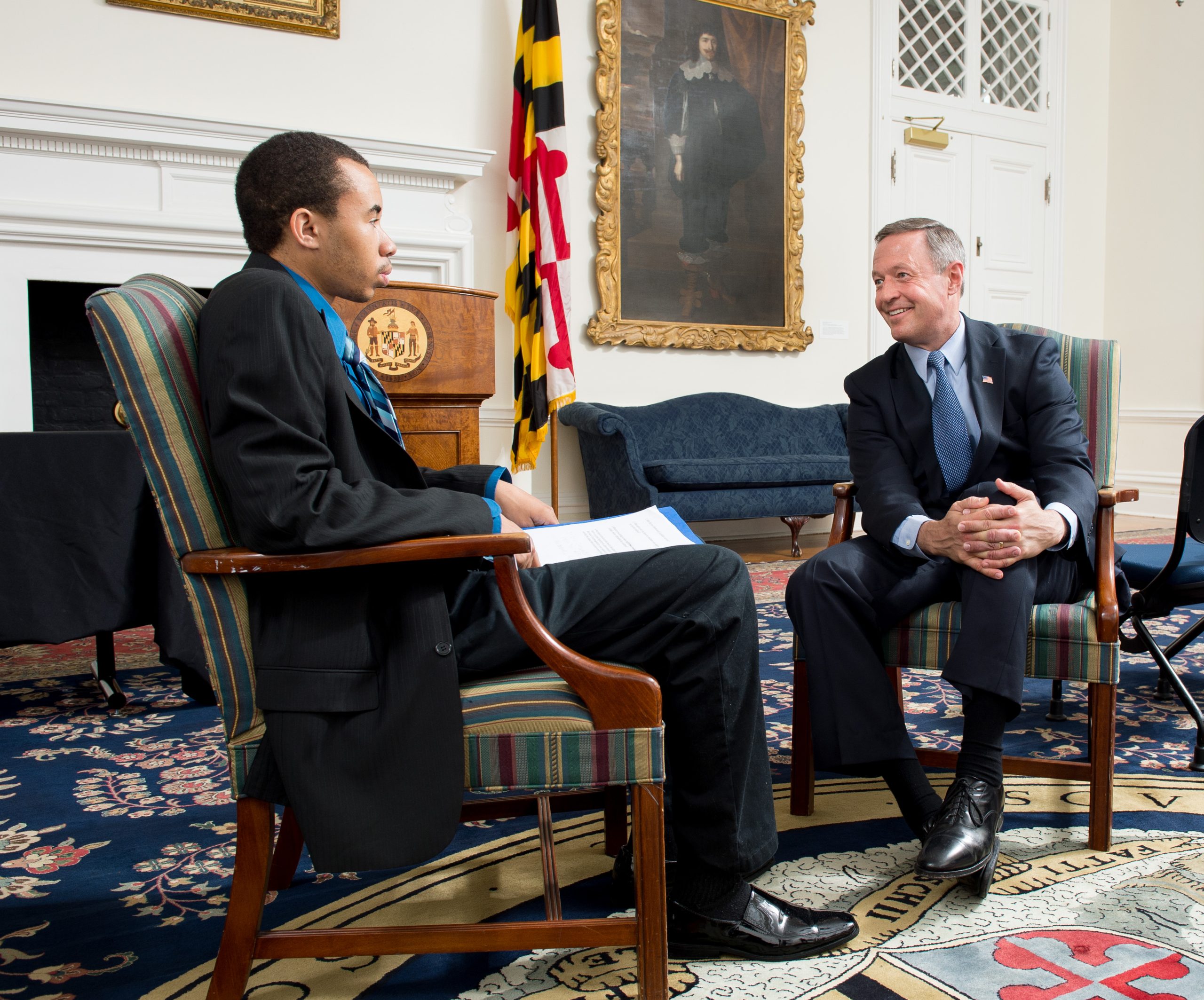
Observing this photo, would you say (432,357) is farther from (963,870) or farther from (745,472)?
(963,870)

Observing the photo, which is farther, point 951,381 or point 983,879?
point 951,381

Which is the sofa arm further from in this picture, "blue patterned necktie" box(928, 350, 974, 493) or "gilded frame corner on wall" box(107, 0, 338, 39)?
"blue patterned necktie" box(928, 350, 974, 493)

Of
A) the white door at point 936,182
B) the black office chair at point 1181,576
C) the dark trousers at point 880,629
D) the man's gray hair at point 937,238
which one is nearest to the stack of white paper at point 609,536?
the dark trousers at point 880,629

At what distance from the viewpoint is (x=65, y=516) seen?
2436 mm

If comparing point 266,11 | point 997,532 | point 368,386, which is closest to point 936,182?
point 266,11

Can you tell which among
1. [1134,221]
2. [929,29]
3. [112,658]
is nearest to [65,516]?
[112,658]

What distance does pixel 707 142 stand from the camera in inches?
228

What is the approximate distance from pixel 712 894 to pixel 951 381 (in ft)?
3.81

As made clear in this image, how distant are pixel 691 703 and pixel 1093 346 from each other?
1.51 meters

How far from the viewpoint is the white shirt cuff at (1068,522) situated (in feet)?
5.86

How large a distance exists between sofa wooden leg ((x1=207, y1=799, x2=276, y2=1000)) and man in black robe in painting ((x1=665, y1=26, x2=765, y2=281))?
498 cm

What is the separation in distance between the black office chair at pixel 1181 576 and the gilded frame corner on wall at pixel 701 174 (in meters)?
3.60

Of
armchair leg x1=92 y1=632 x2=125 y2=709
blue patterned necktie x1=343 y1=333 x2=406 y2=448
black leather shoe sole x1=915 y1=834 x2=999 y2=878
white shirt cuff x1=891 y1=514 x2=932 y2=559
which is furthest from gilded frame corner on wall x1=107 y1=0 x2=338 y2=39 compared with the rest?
black leather shoe sole x1=915 y1=834 x2=999 y2=878

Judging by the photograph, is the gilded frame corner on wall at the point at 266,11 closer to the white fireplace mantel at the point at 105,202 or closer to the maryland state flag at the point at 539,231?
the white fireplace mantel at the point at 105,202
